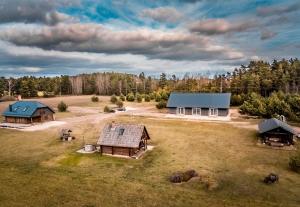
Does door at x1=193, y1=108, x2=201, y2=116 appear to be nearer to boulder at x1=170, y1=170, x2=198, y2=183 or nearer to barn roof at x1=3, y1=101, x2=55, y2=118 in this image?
barn roof at x1=3, y1=101, x2=55, y2=118

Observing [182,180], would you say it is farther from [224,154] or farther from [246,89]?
[246,89]

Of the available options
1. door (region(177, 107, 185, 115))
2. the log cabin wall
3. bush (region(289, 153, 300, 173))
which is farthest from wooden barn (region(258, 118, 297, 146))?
door (region(177, 107, 185, 115))

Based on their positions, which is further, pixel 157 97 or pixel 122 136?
pixel 157 97

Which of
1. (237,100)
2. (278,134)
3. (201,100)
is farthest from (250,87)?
(278,134)

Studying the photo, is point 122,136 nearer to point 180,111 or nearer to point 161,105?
point 180,111

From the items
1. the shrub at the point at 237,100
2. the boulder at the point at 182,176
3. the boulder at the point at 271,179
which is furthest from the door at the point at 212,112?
the boulder at the point at 271,179

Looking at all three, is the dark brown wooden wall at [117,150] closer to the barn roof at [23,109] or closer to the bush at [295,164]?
the bush at [295,164]
